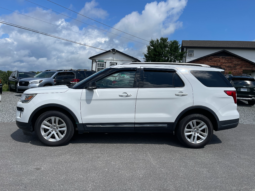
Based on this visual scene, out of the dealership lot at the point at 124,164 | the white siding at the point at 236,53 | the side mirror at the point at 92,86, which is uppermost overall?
the white siding at the point at 236,53

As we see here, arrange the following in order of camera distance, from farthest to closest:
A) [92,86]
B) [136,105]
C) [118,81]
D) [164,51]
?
[164,51] < [118,81] < [136,105] < [92,86]

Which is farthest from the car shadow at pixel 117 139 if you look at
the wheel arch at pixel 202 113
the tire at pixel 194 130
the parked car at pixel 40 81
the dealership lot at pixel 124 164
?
the parked car at pixel 40 81

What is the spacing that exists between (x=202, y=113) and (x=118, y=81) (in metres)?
2.06

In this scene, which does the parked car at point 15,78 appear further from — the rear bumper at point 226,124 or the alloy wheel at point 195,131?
the rear bumper at point 226,124

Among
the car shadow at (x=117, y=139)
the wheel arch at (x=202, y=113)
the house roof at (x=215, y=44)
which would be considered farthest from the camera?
the house roof at (x=215, y=44)

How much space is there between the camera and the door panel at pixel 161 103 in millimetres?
4863

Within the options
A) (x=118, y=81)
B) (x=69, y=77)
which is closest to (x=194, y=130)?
(x=118, y=81)

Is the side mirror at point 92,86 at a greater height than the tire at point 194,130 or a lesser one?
greater

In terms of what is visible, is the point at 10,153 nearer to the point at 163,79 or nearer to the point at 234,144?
the point at 163,79

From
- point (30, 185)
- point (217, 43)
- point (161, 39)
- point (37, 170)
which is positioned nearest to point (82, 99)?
point (37, 170)

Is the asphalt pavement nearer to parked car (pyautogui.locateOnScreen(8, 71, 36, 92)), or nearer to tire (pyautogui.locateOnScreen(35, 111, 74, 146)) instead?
tire (pyautogui.locateOnScreen(35, 111, 74, 146))

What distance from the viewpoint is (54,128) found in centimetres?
489

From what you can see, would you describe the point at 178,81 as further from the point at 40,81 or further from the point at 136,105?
the point at 40,81

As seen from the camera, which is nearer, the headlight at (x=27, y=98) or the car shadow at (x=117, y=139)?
the headlight at (x=27, y=98)
